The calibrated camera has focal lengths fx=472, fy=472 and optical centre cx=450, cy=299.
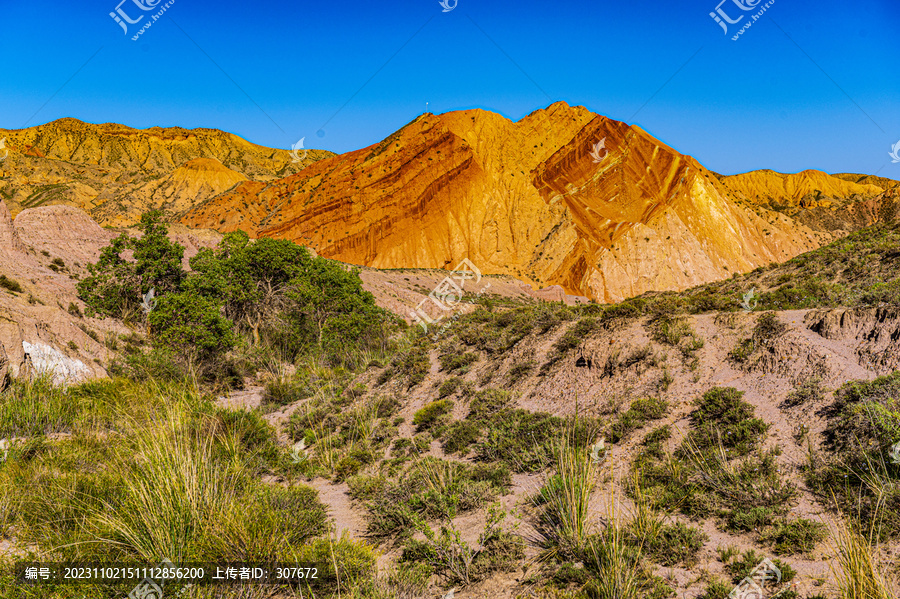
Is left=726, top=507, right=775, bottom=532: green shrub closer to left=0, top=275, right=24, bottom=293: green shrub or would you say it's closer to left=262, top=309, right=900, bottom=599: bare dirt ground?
left=262, top=309, right=900, bottom=599: bare dirt ground

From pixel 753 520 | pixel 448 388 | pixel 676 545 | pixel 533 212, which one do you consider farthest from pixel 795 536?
pixel 533 212

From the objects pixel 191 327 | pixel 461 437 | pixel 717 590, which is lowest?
pixel 717 590

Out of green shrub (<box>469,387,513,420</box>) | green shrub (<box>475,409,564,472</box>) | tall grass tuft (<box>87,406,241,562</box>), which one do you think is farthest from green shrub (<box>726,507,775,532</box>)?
green shrub (<box>469,387,513,420</box>)

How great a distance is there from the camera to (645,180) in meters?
64.8

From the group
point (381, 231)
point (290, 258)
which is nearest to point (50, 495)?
point (290, 258)

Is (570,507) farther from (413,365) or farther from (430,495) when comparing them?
(413,365)

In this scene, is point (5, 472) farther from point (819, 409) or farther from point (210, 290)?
point (210, 290)

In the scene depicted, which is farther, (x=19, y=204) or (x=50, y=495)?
(x=19, y=204)

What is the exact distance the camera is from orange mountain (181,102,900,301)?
5872 centimetres

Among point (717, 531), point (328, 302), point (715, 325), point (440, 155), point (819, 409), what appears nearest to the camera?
point (717, 531)

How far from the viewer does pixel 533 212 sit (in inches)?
2630

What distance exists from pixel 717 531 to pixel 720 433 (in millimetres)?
2357

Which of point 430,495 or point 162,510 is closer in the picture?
point 162,510

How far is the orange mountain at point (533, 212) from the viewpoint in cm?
5872
